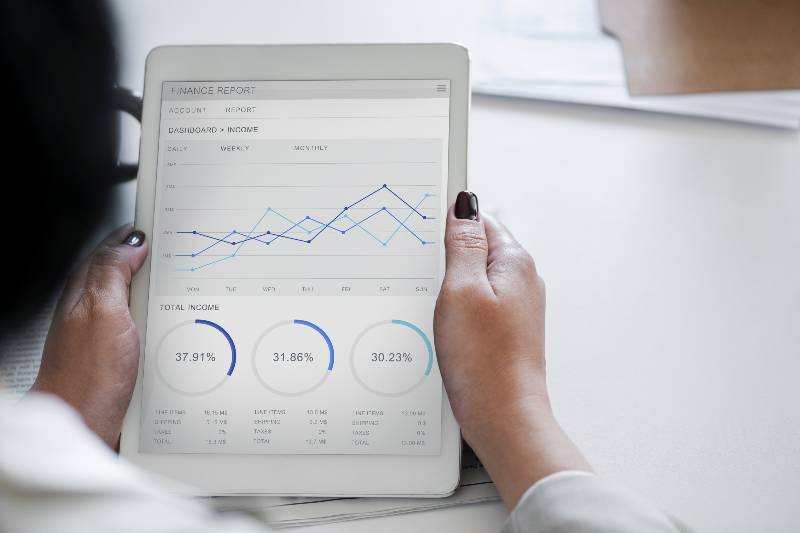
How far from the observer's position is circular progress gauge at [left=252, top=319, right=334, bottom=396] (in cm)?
49

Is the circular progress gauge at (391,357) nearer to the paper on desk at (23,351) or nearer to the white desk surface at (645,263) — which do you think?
the white desk surface at (645,263)

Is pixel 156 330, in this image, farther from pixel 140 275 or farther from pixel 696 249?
pixel 696 249

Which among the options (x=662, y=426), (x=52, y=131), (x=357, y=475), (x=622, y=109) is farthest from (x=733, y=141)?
(x=52, y=131)

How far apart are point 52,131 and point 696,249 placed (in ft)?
1.59

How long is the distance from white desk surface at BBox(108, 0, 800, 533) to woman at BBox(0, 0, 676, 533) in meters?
0.06

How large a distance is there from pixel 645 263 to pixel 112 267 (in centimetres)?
40

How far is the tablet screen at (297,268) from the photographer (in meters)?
0.48

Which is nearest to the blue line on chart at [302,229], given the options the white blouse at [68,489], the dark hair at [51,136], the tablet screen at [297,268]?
the tablet screen at [297,268]

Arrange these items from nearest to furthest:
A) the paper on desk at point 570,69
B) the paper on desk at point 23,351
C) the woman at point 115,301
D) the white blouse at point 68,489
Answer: the white blouse at point 68,489, the woman at point 115,301, the paper on desk at point 23,351, the paper on desk at point 570,69

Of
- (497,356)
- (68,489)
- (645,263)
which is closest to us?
(68,489)

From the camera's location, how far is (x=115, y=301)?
0.49 meters

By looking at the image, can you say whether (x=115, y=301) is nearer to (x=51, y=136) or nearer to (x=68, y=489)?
(x=51, y=136)

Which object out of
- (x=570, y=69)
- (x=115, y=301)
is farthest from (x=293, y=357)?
(x=570, y=69)

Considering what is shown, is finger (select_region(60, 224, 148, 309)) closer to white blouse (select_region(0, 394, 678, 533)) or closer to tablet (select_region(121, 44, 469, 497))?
tablet (select_region(121, 44, 469, 497))
